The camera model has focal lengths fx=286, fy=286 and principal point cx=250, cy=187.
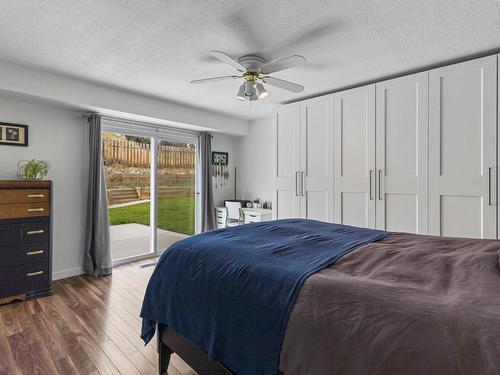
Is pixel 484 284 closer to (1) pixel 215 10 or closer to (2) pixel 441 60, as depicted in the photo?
(1) pixel 215 10

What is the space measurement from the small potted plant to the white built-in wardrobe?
125 inches

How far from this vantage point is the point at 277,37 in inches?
93.2

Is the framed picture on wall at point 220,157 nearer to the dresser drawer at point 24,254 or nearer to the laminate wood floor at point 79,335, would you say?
the laminate wood floor at point 79,335

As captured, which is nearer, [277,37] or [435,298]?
[435,298]

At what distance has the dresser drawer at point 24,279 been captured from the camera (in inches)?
114

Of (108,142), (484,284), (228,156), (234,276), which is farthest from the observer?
(228,156)

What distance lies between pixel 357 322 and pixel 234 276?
61cm

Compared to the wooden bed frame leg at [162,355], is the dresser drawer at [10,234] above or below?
above

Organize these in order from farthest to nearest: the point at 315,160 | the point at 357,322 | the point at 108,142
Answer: the point at 108,142 → the point at 315,160 → the point at 357,322

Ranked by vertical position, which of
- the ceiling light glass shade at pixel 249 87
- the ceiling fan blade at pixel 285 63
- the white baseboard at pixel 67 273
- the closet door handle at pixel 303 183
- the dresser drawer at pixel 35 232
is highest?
the ceiling fan blade at pixel 285 63

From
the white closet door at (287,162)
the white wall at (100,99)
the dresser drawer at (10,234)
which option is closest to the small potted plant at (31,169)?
the dresser drawer at (10,234)

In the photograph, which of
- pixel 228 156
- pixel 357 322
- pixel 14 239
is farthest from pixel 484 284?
pixel 228 156

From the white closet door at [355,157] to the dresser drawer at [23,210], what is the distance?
3.46 m

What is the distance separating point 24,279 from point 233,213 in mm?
3036
